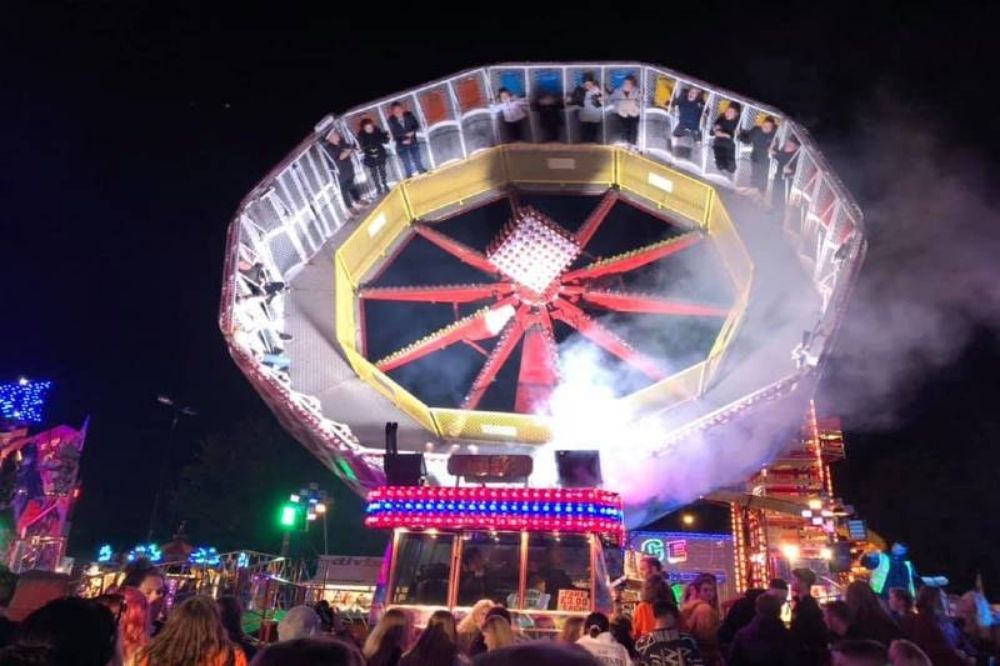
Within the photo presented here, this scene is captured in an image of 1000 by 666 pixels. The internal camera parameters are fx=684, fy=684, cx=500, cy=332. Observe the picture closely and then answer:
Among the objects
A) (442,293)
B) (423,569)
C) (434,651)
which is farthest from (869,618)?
(442,293)

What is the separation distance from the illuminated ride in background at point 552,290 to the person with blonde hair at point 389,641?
1017 centimetres

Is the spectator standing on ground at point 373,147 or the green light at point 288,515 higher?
the spectator standing on ground at point 373,147

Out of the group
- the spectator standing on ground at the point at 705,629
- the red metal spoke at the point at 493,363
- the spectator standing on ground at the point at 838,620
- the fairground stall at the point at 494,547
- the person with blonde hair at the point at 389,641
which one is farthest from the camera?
the red metal spoke at the point at 493,363

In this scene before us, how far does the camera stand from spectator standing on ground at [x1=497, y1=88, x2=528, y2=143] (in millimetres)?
15867

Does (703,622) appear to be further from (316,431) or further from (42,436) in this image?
(42,436)

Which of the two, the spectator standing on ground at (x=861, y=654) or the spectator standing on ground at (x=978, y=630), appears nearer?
the spectator standing on ground at (x=861, y=654)

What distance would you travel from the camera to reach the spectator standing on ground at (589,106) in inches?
613

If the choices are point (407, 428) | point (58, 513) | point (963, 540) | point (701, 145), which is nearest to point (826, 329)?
point (701, 145)

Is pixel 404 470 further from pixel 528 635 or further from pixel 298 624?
pixel 298 624

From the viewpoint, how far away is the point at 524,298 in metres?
17.6

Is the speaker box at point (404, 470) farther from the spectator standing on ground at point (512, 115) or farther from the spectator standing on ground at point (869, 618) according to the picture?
the spectator standing on ground at point (512, 115)

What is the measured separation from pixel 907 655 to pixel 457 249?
577 inches

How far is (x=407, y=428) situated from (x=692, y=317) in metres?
8.05

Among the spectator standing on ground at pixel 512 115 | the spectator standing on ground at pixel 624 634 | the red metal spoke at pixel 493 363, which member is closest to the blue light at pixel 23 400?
the red metal spoke at pixel 493 363
